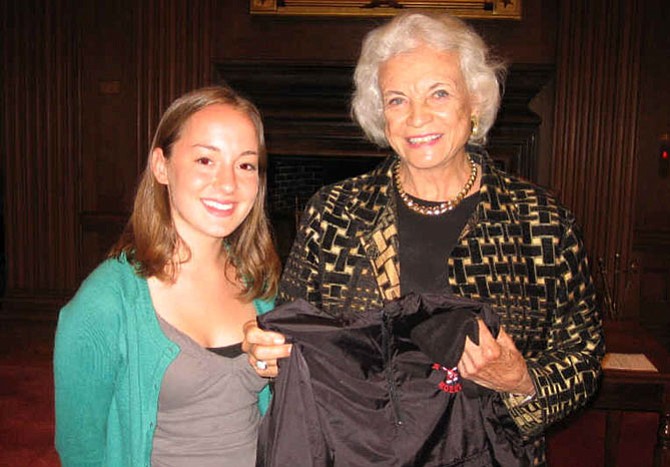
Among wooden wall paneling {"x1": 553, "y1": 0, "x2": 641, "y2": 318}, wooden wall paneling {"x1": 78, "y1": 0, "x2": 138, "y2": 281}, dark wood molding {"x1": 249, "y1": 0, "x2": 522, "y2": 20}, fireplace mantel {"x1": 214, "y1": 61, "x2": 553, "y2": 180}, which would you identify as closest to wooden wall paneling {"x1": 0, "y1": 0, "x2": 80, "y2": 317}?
wooden wall paneling {"x1": 78, "y1": 0, "x2": 138, "y2": 281}

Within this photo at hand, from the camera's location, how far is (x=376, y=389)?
52.8 inches

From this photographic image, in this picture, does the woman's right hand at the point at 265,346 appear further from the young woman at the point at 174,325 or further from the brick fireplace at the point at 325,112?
the brick fireplace at the point at 325,112

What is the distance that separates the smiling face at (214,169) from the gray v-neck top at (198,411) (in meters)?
0.26

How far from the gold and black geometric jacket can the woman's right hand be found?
0.23 meters

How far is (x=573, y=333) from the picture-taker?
148cm

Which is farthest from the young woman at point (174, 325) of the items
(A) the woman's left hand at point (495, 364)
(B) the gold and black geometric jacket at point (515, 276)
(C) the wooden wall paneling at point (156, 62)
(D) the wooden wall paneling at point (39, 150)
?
(D) the wooden wall paneling at point (39, 150)

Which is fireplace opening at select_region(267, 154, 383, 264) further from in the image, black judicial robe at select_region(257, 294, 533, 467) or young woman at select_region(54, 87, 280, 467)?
black judicial robe at select_region(257, 294, 533, 467)

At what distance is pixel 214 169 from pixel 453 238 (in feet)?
1.90

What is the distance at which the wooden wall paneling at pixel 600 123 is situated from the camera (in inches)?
176

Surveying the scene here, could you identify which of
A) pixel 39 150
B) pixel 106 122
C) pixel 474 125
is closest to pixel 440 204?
pixel 474 125

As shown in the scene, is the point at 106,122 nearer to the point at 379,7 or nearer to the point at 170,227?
the point at 379,7

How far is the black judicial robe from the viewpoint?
1.30m

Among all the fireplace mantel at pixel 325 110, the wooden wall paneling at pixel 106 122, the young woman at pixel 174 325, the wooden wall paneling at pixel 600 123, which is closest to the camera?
the young woman at pixel 174 325

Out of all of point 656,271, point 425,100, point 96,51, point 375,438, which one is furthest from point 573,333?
point 96,51
